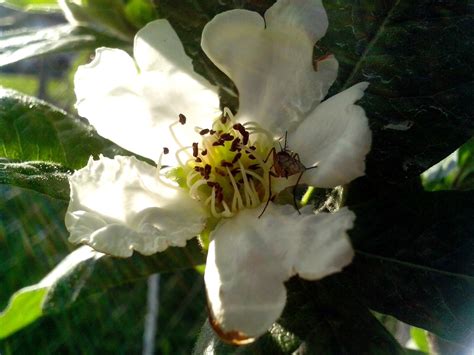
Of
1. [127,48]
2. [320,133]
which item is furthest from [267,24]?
[127,48]

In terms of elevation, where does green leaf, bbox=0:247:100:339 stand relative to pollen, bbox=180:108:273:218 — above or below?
below

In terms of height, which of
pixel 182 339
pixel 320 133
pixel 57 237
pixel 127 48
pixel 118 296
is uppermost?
pixel 320 133

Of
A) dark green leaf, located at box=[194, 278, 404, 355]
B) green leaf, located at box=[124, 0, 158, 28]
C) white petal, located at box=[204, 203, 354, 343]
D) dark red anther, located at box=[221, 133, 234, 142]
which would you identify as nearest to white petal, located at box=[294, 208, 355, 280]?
white petal, located at box=[204, 203, 354, 343]

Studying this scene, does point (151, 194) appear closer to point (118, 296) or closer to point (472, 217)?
point (472, 217)

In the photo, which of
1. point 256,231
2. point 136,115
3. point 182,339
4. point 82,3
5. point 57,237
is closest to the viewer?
point 256,231

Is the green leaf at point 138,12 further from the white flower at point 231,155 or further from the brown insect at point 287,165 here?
the brown insect at point 287,165

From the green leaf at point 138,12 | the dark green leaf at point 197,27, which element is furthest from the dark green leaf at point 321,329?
the green leaf at point 138,12

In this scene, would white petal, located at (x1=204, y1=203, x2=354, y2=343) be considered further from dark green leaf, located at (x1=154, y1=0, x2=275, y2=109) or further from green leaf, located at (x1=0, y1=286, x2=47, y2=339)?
green leaf, located at (x1=0, y1=286, x2=47, y2=339)

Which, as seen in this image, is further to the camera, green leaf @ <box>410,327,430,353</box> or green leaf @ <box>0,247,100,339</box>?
green leaf @ <box>410,327,430,353</box>
